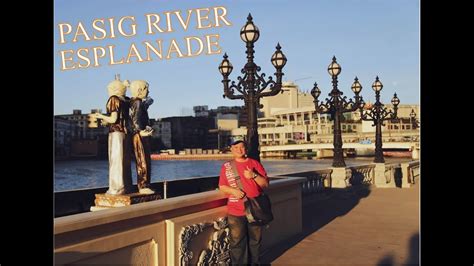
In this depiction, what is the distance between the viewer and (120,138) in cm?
527

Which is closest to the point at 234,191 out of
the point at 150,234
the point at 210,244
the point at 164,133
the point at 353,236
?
the point at 210,244

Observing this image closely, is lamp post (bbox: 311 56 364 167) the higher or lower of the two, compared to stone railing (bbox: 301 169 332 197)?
higher

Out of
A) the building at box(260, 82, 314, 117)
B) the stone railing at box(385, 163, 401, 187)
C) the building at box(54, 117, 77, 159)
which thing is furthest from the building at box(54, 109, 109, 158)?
the stone railing at box(385, 163, 401, 187)

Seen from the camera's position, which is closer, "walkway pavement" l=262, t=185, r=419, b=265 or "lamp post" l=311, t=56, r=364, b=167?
"walkway pavement" l=262, t=185, r=419, b=265

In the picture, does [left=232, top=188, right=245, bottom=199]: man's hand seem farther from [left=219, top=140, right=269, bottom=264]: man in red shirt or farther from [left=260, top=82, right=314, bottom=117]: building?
[left=260, top=82, right=314, bottom=117]: building

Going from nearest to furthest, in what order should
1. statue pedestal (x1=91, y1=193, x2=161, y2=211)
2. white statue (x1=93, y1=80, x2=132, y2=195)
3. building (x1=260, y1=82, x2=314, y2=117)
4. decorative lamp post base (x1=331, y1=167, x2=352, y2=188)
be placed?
statue pedestal (x1=91, y1=193, x2=161, y2=211), white statue (x1=93, y1=80, x2=132, y2=195), decorative lamp post base (x1=331, y1=167, x2=352, y2=188), building (x1=260, y1=82, x2=314, y2=117)

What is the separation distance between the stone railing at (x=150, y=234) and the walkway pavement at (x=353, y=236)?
1.21 metres

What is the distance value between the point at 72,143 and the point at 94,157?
8730 millimetres

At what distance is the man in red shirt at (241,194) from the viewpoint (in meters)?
4.81

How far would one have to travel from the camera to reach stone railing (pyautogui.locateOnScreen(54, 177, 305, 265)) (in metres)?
3.54

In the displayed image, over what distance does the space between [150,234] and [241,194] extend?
3.47ft

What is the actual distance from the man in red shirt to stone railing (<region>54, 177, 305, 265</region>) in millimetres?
274

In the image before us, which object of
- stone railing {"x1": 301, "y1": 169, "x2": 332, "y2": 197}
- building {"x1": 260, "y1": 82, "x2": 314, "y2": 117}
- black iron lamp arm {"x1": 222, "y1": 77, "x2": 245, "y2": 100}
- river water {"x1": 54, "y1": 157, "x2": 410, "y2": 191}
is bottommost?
river water {"x1": 54, "y1": 157, "x2": 410, "y2": 191}

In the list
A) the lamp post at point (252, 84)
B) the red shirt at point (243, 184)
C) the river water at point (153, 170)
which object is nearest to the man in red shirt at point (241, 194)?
the red shirt at point (243, 184)
